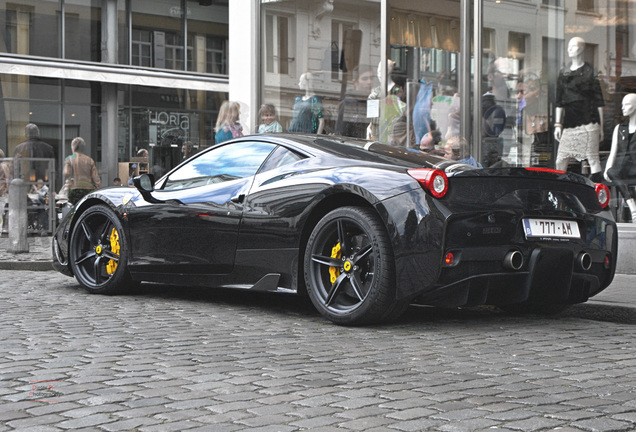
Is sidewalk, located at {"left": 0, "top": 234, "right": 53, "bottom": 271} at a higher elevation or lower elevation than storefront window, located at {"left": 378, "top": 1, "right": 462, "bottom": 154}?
lower

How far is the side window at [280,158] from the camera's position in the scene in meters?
6.11

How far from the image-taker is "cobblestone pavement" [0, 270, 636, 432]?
10.5 feet

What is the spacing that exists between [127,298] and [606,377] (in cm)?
416

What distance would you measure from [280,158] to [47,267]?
520cm

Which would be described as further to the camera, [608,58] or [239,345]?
[608,58]

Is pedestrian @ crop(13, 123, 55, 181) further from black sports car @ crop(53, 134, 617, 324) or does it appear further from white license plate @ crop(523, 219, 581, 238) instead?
white license plate @ crop(523, 219, 581, 238)

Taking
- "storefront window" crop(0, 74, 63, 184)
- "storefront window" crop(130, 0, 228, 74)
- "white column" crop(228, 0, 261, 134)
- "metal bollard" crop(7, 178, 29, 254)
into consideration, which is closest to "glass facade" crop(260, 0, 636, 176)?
"white column" crop(228, 0, 261, 134)

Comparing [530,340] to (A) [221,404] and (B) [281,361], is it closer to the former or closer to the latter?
(B) [281,361]

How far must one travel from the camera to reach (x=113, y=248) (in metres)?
7.23

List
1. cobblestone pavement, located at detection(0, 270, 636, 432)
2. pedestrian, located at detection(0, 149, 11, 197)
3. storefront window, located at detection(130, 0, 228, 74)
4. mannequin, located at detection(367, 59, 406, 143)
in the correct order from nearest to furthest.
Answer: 1. cobblestone pavement, located at detection(0, 270, 636, 432)
2. mannequin, located at detection(367, 59, 406, 143)
3. pedestrian, located at detection(0, 149, 11, 197)
4. storefront window, located at detection(130, 0, 228, 74)

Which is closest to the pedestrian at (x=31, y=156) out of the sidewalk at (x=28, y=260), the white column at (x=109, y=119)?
the white column at (x=109, y=119)

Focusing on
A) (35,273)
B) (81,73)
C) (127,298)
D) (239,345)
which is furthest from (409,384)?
(81,73)

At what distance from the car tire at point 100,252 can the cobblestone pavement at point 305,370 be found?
→ 25.6 inches

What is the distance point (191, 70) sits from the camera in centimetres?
2689
